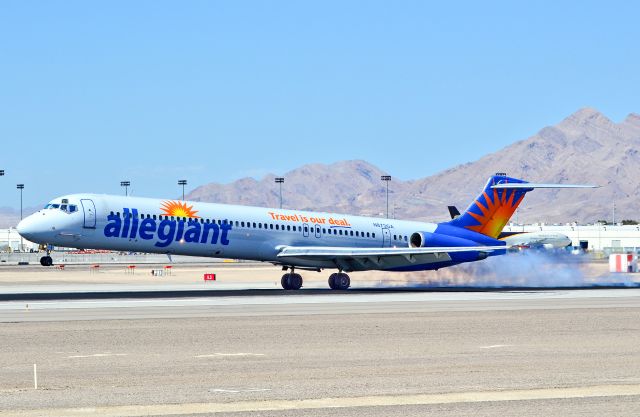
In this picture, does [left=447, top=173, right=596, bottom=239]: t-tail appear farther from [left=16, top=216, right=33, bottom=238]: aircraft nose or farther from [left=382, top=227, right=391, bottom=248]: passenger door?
[left=16, top=216, right=33, bottom=238]: aircraft nose

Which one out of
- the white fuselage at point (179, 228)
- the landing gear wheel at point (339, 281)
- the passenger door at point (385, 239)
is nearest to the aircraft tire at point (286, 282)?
the white fuselage at point (179, 228)

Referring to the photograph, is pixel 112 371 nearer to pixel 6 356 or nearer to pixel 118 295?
pixel 6 356

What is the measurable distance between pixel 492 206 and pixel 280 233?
48.3 feet

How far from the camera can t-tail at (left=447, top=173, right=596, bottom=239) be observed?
6356cm

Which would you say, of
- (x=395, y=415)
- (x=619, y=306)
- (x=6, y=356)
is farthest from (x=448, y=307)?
(x=395, y=415)

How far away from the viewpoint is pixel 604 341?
2720 centimetres

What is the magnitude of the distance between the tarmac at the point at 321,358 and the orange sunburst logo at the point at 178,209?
921 cm

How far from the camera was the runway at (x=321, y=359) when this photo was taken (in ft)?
57.3

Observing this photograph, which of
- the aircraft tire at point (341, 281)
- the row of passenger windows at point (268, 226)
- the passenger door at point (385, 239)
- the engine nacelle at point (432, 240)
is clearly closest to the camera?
the row of passenger windows at point (268, 226)

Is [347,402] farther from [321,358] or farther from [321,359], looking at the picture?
[321,358]

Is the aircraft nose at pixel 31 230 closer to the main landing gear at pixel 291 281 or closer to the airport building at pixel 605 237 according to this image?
the main landing gear at pixel 291 281

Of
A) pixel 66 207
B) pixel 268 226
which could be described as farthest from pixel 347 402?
pixel 268 226

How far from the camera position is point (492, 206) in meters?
64.0

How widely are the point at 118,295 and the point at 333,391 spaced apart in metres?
32.2
